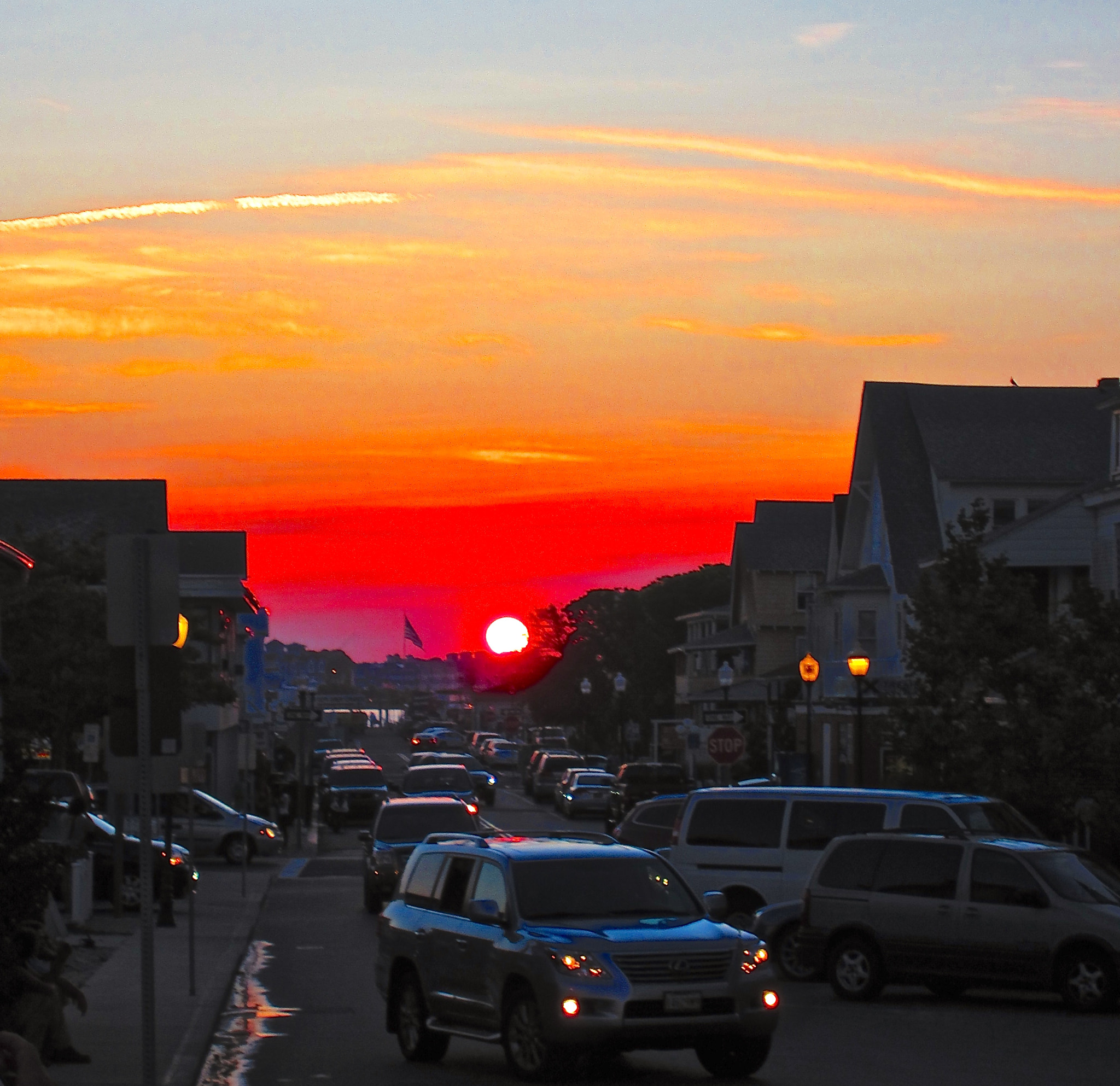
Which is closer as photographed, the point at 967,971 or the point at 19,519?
the point at 967,971

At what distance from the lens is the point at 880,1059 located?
1482cm

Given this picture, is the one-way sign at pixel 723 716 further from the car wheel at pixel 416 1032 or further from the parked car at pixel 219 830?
the car wheel at pixel 416 1032

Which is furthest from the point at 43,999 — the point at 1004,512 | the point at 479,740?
the point at 479,740

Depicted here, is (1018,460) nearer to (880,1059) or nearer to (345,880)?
(345,880)

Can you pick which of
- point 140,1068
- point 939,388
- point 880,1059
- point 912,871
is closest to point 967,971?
point 912,871

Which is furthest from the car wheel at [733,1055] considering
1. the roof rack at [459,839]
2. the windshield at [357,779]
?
the windshield at [357,779]

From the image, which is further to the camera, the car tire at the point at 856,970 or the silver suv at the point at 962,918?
the car tire at the point at 856,970

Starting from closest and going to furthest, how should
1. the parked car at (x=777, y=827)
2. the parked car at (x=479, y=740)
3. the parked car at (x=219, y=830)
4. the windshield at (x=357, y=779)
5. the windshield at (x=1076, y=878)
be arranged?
the windshield at (x=1076, y=878), the parked car at (x=777, y=827), the parked car at (x=219, y=830), the windshield at (x=357, y=779), the parked car at (x=479, y=740)

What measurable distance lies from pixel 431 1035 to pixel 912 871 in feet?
21.1

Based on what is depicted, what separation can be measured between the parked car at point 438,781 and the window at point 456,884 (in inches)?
1604

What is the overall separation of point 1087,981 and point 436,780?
41.0 metres

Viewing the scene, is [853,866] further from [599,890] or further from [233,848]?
[233,848]

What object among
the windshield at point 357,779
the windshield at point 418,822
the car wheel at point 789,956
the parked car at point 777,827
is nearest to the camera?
the car wheel at point 789,956

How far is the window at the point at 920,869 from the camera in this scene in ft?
62.3
